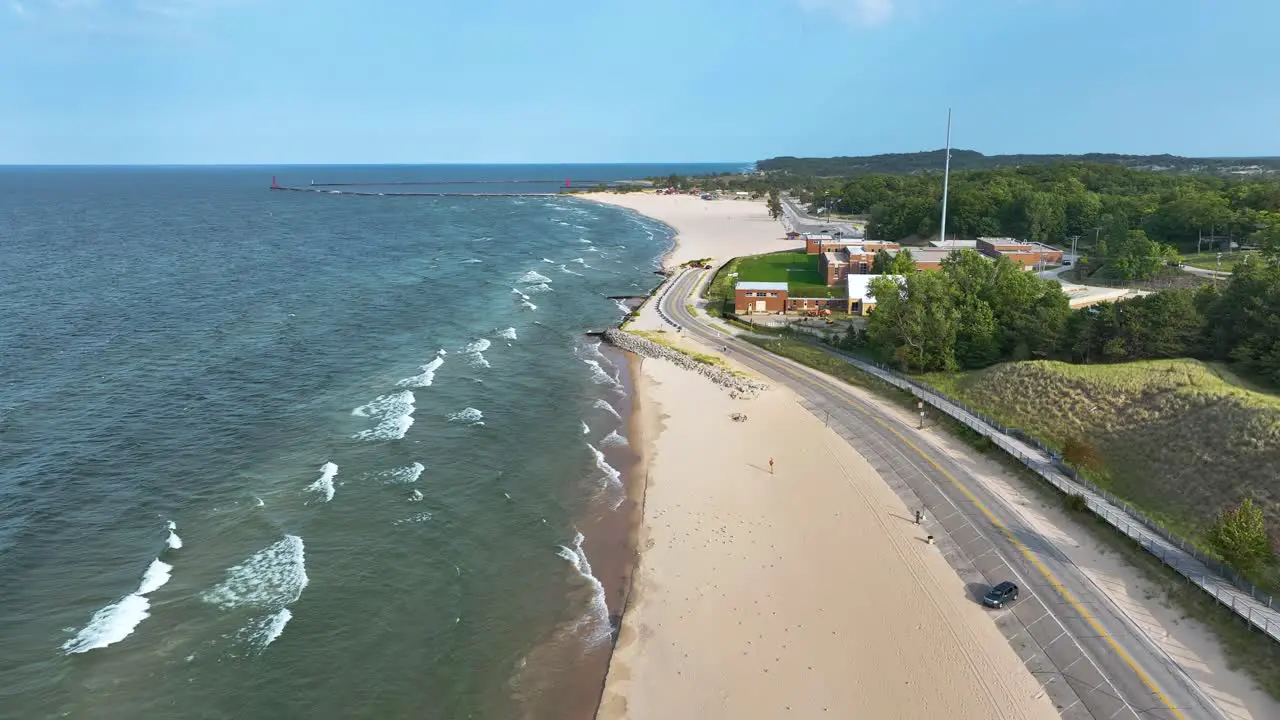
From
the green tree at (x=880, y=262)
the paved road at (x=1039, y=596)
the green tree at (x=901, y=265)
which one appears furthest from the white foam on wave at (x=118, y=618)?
the green tree at (x=880, y=262)

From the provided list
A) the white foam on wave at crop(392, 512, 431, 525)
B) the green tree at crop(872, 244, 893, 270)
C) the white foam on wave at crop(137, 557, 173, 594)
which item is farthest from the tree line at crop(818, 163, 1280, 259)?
the white foam on wave at crop(137, 557, 173, 594)

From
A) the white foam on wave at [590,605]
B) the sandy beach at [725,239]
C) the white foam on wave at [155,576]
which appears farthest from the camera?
the sandy beach at [725,239]

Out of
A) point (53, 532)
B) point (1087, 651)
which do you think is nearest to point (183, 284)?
point (53, 532)

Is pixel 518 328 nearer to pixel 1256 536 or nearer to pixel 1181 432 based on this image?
pixel 1181 432

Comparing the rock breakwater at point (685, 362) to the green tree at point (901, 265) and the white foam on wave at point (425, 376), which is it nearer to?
the white foam on wave at point (425, 376)

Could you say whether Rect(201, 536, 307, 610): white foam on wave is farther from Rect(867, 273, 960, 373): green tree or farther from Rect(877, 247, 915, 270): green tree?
Rect(877, 247, 915, 270): green tree

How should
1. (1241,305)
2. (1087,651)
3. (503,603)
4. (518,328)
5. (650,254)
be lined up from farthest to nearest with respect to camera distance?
1. (650,254)
2. (518,328)
3. (1241,305)
4. (503,603)
5. (1087,651)

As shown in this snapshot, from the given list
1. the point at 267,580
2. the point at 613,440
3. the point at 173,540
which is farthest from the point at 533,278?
the point at 267,580
